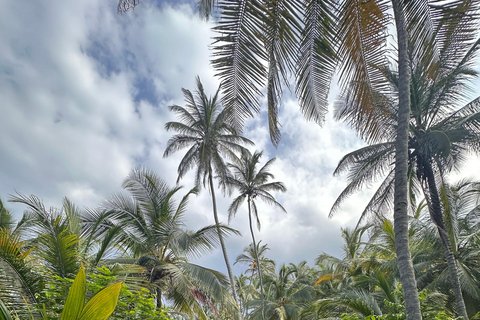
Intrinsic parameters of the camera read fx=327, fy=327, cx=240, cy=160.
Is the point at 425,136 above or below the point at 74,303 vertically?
A: above

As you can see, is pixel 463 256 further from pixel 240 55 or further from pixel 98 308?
pixel 98 308

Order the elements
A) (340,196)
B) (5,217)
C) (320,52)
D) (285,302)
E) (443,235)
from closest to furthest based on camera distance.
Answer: (320,52) → (443,235) → (340,196) → (5,217) → (285,302)

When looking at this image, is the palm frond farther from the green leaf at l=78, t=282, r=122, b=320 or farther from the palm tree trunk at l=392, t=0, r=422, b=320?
the green leaf at l=78, t=282, r=122, b=320

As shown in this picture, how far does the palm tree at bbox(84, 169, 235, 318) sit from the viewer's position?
10.9 metres

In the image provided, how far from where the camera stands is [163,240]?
12.0 metres

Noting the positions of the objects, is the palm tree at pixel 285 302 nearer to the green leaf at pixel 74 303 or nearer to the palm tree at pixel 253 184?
the palm tree at pixel 253 184

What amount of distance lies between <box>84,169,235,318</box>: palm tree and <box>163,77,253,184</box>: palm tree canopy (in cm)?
479

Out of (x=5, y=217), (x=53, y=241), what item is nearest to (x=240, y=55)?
(x=53, y=241)

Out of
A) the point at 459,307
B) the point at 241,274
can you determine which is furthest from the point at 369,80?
the point at 241,274

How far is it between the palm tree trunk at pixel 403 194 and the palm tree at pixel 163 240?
7.89 meters

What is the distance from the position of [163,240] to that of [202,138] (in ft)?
24.7

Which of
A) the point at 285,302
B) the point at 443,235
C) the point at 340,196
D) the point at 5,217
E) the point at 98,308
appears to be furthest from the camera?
the point at 285,302

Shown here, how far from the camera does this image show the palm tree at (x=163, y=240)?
35.6ft

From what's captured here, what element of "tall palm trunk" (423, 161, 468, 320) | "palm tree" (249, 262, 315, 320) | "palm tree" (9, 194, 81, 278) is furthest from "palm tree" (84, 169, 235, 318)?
"palm tree" (249, 262, 315, 320)
